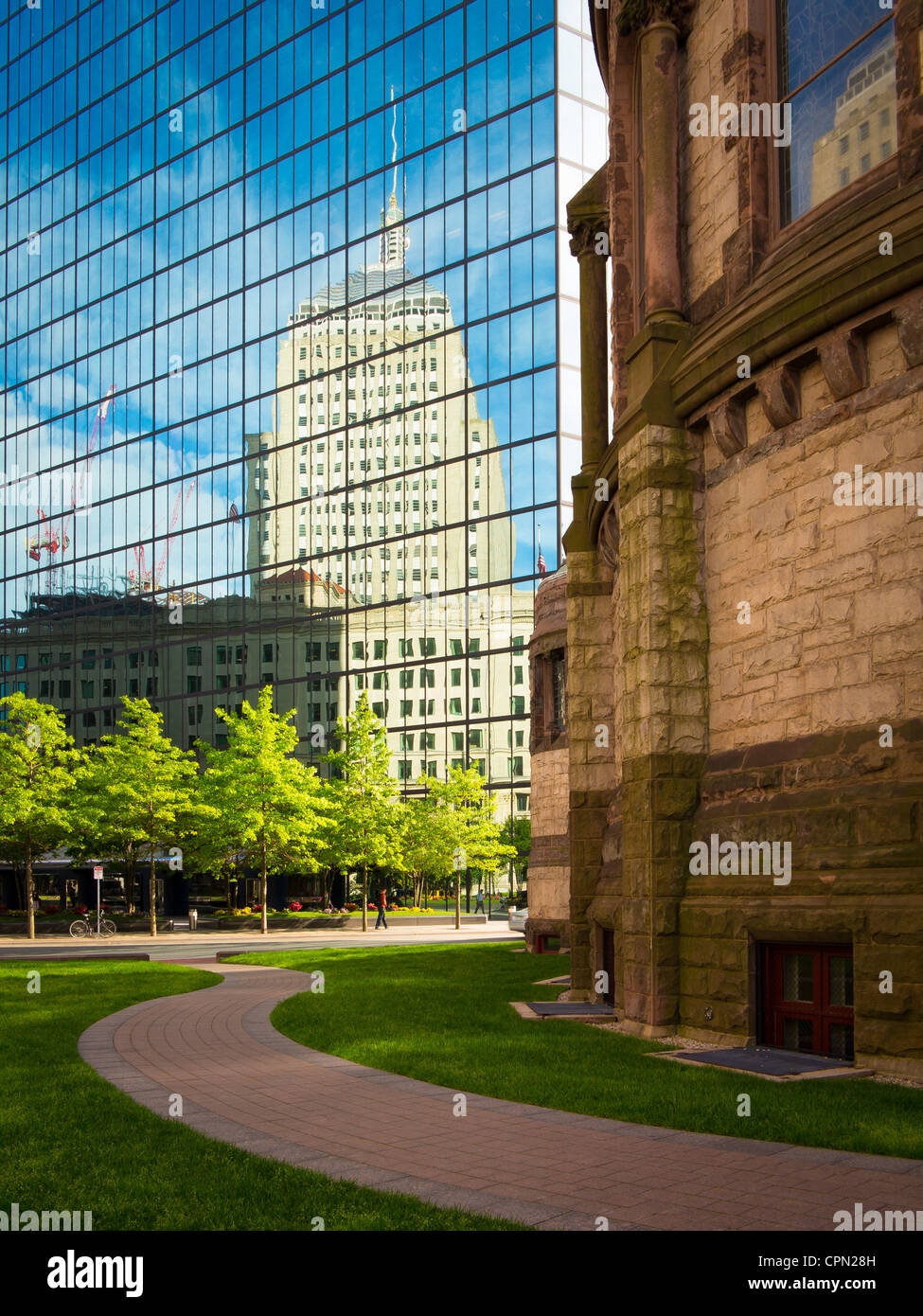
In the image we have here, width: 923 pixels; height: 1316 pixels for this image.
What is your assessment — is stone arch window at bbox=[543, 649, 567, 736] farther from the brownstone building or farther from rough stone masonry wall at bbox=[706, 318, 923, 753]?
rough stone masonry wall at bbox=[706, 318, 923, 753]

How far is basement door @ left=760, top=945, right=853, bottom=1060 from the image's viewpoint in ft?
40.0

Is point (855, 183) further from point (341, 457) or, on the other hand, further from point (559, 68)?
point (341, 457)

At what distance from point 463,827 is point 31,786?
73.2ft

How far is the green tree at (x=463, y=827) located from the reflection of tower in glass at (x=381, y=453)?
1320cm

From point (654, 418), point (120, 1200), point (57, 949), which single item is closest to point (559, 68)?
point (57, 949)

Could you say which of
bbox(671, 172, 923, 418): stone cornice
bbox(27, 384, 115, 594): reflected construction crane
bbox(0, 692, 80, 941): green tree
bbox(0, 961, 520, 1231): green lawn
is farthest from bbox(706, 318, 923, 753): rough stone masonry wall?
bbox(27, 384, 115, 594): reflected construction crane

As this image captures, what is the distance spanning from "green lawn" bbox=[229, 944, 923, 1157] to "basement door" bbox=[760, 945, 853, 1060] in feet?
4.28

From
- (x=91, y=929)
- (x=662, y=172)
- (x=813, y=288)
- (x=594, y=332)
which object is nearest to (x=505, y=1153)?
(x=813, y=288)

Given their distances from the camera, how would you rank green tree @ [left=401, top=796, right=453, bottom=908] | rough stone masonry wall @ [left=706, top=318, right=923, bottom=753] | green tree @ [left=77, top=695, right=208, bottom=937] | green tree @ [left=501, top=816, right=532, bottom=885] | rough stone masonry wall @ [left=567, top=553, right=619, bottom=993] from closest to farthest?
rough stone masonry wall @ [left=706, top=318, right=923, bottom=753], rough stone masonry wall @ [left=567, top=553, right=619, bottom=993], green tree @ [left=77, top=695, right=208, bottom=937], green tree @ [left=401, top=796, right=453, bottom=908], green tree @ [left=501, top=816, right=532, bottom=885]

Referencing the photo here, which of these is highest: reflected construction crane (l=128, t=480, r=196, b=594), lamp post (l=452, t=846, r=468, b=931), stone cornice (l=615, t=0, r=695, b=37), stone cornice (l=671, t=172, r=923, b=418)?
reflected construction crane (l=128, t=480, r=196, b=594)

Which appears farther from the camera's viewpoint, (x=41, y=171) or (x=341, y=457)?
(x=41, y=171)

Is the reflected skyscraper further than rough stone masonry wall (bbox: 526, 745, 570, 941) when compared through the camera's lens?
Yes
